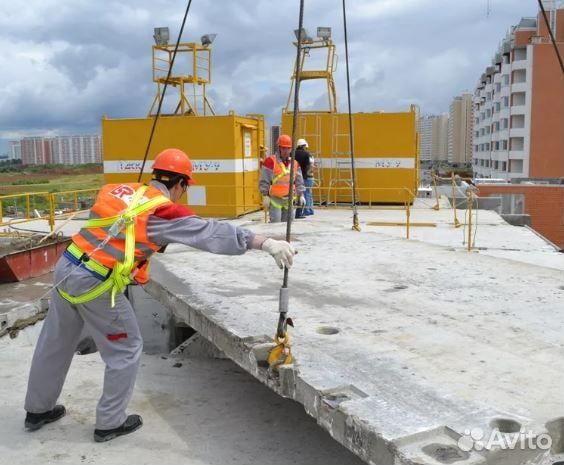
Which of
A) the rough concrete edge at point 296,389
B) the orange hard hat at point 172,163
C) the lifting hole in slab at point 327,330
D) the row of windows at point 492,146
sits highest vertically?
the row of windows at point 492,146

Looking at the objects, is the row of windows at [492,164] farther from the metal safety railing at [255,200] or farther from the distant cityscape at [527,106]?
the metal safety railing at [255,200]

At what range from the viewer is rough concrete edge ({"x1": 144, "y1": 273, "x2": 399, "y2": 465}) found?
2.48 meters

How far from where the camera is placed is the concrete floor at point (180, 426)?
11.2 ft

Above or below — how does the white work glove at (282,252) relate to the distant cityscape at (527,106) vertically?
below

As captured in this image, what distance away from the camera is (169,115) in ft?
50.6

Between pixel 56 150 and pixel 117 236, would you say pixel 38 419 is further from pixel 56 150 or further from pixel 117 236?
pixel 56 150

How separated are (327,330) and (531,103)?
65.1 meters

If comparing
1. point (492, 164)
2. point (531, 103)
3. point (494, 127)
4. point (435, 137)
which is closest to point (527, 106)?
point (531, 103)

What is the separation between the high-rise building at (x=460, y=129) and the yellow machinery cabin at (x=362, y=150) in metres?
108

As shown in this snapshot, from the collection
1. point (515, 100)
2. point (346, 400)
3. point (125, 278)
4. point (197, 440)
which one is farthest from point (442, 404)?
point (515, 100)

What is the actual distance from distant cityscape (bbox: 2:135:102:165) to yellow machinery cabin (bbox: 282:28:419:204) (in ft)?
297

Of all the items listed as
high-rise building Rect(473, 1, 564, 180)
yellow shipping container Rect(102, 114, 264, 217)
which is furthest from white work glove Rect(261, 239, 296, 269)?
high-rise building Rect(473, 1, 564, 180)

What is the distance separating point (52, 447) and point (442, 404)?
2306 mm

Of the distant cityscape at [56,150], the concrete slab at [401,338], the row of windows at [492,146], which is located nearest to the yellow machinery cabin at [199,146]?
the concrete slab at [401,338]
